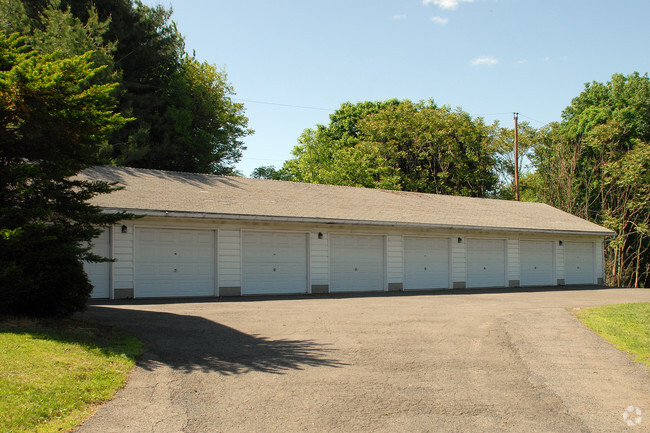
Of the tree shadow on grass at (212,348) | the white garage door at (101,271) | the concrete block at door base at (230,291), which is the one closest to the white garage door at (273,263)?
the concrete block at door base at (230,291)

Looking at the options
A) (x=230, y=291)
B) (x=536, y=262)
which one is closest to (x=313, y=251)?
(x=230, y=291)

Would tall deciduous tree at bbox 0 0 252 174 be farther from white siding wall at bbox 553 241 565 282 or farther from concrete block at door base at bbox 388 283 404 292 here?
white siding wall at bbox 553 241 565 282

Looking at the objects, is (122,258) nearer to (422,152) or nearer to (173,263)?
(173,263)

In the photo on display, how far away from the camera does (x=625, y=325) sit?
10.1m

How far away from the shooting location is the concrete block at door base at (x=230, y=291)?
15898 millimetres

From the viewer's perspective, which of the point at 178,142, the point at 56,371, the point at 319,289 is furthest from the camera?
the point at 178,142

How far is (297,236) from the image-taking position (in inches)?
685

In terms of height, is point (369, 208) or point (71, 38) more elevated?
point (71, 38)

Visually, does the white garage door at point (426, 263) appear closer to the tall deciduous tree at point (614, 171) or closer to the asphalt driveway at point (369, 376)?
the asphalt driveway at point (369, 376)

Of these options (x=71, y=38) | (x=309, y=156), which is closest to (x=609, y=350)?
(x=71, y=38)

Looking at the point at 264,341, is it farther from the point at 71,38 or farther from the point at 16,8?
the point at 16,8

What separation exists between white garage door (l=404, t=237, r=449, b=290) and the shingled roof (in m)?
0.94

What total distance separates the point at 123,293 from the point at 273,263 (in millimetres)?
4608

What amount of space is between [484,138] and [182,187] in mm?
29965
